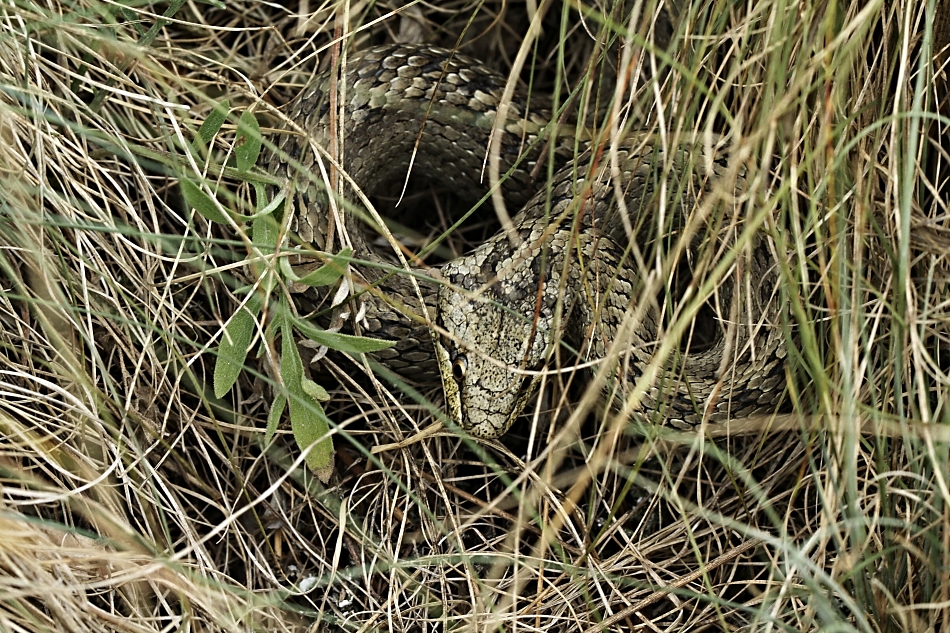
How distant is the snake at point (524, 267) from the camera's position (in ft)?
9.02

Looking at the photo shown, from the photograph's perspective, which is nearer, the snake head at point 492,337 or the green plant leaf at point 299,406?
the green plant leaf at point 299,406

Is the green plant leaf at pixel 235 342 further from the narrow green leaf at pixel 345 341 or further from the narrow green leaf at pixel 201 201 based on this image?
the narrow green leaf at pixel 201 201

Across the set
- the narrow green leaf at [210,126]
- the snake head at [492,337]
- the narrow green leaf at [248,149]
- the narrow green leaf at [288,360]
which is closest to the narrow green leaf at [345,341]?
the narrow green leaf at [288,360]

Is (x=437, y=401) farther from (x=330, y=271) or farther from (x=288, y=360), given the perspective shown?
(x=330, y=271)

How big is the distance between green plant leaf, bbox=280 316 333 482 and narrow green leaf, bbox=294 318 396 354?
0.24ft

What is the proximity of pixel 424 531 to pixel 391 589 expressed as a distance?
0.77 feet

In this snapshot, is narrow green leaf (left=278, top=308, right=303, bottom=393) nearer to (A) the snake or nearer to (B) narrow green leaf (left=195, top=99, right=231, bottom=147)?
(A) the snake

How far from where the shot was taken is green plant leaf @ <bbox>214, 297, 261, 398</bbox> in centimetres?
270

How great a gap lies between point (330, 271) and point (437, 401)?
0.83 metres

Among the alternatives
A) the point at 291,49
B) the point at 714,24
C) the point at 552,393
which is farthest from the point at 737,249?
the point at 291,49

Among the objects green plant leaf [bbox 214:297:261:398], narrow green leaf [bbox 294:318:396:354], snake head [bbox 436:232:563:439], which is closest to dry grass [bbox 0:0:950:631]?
green plant leaf [bbox 214:297:261:398]

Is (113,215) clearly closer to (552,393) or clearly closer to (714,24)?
(552,393)

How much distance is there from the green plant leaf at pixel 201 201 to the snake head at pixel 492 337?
727 mm

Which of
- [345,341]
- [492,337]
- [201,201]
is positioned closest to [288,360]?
[345,341]
